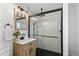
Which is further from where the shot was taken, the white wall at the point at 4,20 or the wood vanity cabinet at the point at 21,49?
the wood vanity cabinet at the point at 21,49

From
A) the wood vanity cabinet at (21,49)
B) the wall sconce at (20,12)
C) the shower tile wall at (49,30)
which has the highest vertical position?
the wall sconce at (20,12)

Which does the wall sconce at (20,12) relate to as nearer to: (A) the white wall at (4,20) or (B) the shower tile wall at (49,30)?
(B) the shower tile wall at (49,30)

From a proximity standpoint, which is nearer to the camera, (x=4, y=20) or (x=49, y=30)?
(x=4, y=20)

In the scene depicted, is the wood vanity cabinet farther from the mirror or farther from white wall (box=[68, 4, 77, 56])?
white wall (box=[68, 4, 77, 56])

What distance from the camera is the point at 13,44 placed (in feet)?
5.72

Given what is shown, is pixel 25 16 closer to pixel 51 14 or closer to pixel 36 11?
pixel 36 11

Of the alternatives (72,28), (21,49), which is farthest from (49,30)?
(21,49)

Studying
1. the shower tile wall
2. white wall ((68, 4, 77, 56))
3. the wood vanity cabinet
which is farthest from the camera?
the shower tile wall

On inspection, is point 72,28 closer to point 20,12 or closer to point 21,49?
point 21,49

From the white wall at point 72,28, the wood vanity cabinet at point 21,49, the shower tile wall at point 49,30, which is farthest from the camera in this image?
the shower tile wall at point 49,30

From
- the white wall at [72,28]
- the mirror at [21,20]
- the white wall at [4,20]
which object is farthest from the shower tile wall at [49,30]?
the white wall at [4,20]

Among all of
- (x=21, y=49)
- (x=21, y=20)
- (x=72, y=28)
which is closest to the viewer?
(x=72, y=28)

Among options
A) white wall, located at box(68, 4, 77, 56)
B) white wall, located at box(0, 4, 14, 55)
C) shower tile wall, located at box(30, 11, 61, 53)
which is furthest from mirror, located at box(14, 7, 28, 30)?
white wall, located at box(68, 4, 77, 56)

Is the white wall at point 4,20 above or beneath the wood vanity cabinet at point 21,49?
above
